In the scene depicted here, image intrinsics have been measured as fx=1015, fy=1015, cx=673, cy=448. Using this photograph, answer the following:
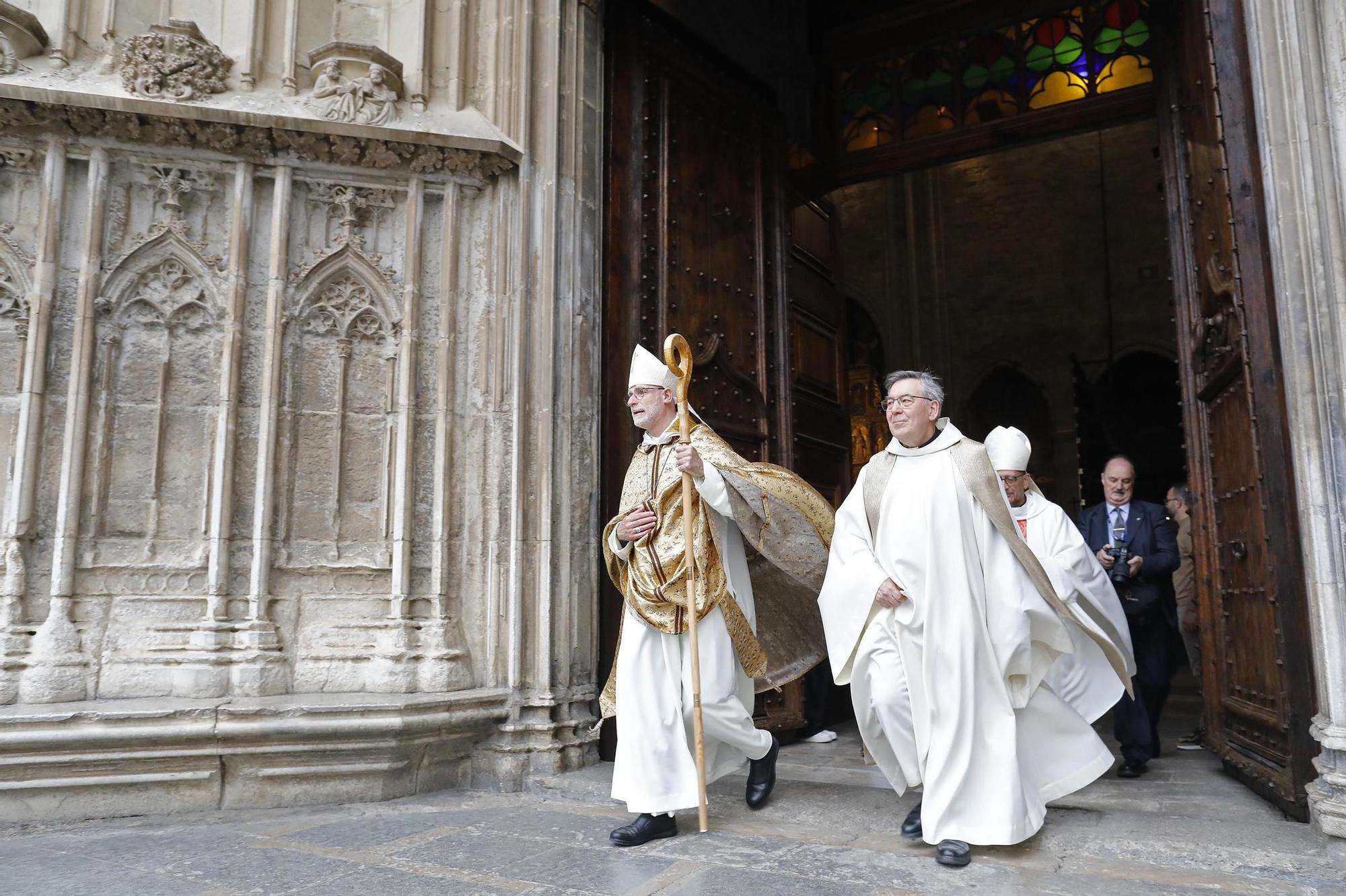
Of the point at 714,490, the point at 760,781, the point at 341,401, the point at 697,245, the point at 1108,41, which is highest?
the point at 1108,41

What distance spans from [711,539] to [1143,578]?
2703 millimetres

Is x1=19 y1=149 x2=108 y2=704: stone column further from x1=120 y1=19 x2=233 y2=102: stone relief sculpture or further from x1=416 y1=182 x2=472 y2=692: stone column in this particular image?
x1=416 y1=182 x2=472 y2=692: stone column

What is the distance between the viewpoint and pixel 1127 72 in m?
7.70

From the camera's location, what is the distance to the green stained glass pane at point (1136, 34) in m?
7.39

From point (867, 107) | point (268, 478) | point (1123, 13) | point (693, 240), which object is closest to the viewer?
point (268, 478)

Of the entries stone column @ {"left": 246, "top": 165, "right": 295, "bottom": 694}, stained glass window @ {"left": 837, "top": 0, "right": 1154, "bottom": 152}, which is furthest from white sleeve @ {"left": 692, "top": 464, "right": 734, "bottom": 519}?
stained glass window @ {"left": 837, "top": 0, "right": 1154, "bottom": 152}

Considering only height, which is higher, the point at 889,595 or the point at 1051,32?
the point at 1051,32

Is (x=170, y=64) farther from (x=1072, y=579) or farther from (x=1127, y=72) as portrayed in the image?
(x=1127, y=72)

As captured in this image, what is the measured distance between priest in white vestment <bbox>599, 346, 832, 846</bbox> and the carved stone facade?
3.37 feet

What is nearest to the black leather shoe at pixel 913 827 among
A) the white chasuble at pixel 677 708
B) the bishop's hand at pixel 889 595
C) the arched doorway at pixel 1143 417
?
the white chasuble at pixel 677 708

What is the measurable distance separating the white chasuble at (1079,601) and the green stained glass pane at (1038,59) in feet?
12.5

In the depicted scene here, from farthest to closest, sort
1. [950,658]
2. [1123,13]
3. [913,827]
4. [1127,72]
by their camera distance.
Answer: [1127,72] → [1123,13] → [913,827] → [950,658]

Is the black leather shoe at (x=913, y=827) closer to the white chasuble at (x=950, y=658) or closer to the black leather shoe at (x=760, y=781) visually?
the white chasuble at (x=950, y=658)

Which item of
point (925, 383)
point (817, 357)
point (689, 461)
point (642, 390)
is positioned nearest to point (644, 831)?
point (689, 461)
